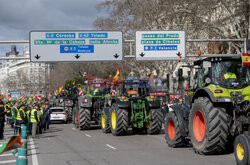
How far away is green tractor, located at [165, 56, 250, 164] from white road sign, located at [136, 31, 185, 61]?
8.99 m

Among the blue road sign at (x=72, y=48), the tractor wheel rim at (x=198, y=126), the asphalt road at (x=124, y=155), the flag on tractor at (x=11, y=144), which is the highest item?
the blue road sign at (x=72, y=48)

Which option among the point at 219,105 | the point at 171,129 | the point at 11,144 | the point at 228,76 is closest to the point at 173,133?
the point at 171,129

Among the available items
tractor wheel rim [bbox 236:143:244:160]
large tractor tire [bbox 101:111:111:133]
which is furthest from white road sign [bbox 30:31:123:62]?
tractor wheel rim [bbox 236:143:244:160]

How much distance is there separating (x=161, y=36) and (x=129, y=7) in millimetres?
19039

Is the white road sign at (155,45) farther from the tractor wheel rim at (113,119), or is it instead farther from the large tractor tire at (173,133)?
the large tractor tire at (173,133)

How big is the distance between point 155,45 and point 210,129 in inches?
435

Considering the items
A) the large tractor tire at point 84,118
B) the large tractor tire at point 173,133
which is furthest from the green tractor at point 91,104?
the large tractor tire at point 173,133

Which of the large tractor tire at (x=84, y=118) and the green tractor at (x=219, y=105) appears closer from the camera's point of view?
the green tractor at (x=219, y=105)

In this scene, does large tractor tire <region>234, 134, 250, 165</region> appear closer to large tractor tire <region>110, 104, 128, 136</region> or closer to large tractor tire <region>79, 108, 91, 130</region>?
large tractor tire <region>110, 104, 128, 136</region>

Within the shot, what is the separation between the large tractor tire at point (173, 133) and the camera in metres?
13.1

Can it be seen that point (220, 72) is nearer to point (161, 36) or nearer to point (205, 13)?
point (161, 36)

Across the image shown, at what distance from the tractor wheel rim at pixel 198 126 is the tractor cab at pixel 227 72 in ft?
3.25

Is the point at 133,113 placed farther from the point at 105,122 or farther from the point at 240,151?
the point at 240,151

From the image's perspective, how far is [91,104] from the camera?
22297 mm
